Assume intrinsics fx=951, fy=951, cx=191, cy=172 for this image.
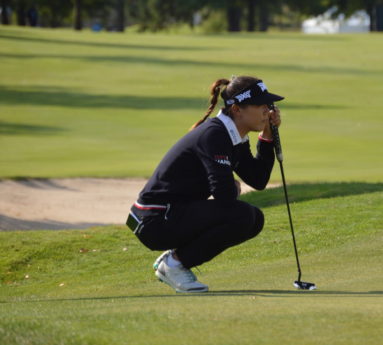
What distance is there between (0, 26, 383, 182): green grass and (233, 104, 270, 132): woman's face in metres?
10.7

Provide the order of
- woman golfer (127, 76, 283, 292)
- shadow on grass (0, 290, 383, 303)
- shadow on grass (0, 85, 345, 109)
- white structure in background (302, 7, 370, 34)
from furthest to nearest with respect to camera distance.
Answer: white structure in background (302, 7, 370, 34) < shadow on grass (0, 85, 345, 109) < woman golfer (127, 76, 283, 292) < shadow on grass (0, 290, 383, 303)

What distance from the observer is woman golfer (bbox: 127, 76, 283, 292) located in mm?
6535

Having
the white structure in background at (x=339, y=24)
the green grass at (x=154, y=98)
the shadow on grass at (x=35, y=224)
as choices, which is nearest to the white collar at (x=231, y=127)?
the shadow on grass at (x=35, y=224)

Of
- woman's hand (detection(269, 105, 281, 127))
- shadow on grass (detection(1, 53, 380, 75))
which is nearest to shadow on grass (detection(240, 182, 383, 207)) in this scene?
woman's hand (detection(269, 105, 281, 127))

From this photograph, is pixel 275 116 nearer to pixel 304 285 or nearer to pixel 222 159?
pixel 222 159

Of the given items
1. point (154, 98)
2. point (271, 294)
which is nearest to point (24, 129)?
point (154, 98)

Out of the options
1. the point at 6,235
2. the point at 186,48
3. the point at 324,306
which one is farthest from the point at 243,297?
the point at 186,48

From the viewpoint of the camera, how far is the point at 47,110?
98.5 ft

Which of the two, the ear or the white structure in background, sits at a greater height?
the ear

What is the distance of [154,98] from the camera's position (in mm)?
33125

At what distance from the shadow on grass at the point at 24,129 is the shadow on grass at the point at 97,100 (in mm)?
4231

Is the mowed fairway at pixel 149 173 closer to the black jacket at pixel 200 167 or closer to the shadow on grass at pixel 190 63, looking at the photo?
the shadow on grass at pixel 190 63

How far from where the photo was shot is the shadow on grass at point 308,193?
43.0ft

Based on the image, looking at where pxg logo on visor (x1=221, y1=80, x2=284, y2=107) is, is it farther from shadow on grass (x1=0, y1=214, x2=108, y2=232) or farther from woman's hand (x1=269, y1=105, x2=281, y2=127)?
shadow on grass (x1=0, y1=214, x2=108, y2=232)
